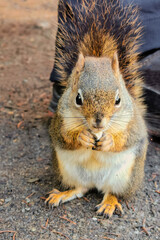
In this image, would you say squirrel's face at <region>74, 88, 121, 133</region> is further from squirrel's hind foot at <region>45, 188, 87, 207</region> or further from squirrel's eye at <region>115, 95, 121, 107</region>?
squirrel's hind foot at <region>45, 188, 87, 207</region>

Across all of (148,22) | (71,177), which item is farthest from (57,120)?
(148,22)

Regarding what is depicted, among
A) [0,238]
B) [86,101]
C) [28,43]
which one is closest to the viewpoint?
[86,101]

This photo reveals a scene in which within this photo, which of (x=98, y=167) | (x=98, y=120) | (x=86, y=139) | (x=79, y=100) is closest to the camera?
(x=98, y=120)

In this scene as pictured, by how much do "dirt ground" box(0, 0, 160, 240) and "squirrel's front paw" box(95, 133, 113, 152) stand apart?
53 cm

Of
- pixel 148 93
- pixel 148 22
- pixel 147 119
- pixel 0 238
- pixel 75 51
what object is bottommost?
pixel 0 238

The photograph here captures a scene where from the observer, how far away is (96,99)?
1.87 meters

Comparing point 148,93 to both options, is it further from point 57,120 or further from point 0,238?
point 0,238

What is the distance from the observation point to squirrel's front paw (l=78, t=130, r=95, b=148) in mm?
2125

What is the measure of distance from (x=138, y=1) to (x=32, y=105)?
5.36 ft

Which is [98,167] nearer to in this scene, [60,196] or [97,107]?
[60,196]

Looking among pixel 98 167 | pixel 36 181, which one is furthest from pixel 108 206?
pixel 36 181

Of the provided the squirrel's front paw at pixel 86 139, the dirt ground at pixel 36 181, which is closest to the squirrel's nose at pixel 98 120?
the squirrel's front paw at pixel 86 139

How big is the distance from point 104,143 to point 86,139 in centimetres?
12

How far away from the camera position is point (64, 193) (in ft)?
8.27
